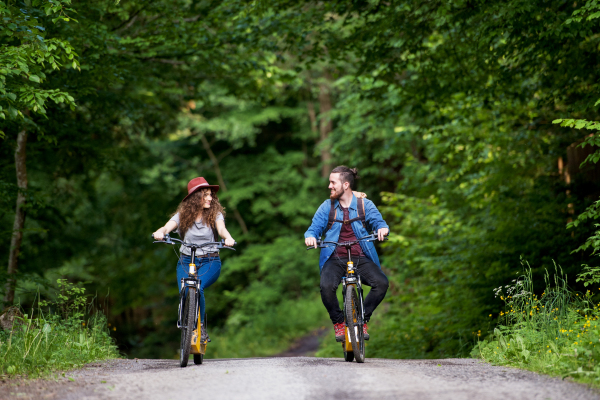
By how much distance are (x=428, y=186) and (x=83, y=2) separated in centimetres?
930

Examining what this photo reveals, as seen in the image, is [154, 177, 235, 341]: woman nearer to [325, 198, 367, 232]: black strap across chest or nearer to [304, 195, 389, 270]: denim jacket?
[304, 195, 389, 270]: denim jacket

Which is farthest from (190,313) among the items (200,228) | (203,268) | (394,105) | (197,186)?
(394,105)

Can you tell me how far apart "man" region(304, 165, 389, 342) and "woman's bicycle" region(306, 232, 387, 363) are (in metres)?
0.16

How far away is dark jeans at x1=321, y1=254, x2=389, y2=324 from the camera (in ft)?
22.3

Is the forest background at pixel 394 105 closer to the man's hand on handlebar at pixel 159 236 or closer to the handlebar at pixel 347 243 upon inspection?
the man's hand on handlebar at pixel 159 236

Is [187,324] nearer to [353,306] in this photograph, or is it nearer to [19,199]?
[353,306]

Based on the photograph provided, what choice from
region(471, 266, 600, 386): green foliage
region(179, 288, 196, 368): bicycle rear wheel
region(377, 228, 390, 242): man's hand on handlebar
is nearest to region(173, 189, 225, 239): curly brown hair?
region(179, 288, 196, 368): bicycle rear wheel

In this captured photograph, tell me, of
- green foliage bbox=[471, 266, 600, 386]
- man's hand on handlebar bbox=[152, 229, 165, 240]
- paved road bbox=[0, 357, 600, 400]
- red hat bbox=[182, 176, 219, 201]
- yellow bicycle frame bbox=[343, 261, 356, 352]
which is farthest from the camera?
red hat bbox=[182, 176, 219, 201]

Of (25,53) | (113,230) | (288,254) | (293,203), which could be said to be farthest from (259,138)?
(25,53)

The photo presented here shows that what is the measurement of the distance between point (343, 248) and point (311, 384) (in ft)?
7.27

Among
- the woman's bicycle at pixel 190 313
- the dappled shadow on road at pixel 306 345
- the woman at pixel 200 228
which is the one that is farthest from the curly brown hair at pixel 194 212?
the dappled shadow on road at pixel 306 345

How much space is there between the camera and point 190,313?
6.45 meters

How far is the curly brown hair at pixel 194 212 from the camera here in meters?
6.91

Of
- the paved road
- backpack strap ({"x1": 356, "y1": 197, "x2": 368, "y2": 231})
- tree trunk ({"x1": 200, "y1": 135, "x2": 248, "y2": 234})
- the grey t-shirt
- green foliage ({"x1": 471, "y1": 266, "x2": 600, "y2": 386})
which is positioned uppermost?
tree trunk ({"x1": 200, "y1": 135, "x2": 248, "y2": 234})
